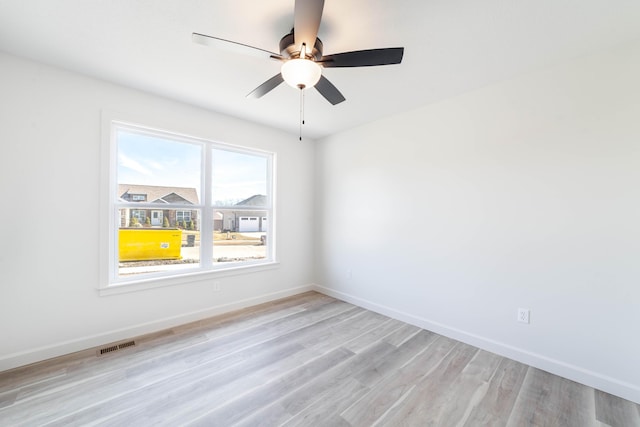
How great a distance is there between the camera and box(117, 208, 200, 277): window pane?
2681 mm

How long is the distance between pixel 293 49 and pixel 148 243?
8.26 ft

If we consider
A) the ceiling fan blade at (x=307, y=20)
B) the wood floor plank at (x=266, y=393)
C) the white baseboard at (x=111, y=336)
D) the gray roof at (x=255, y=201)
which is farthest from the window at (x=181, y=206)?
the ceiling fan blade at (x=307, y=20)

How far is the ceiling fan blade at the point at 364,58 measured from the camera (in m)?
1.50

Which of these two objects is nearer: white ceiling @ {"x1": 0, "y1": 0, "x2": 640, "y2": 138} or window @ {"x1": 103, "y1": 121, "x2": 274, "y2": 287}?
white ceiling @ {"x1": 0, "y1": 0, "x2": 640, "y2": 138}

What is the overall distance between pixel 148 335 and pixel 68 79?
256 cm

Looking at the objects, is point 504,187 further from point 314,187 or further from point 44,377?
point 44,377

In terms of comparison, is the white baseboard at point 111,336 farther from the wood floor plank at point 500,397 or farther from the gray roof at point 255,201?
the wood floor plank at point 500,397

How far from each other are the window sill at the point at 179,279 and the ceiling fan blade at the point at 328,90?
97.0 inches

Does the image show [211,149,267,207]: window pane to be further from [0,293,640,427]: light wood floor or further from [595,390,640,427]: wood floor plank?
[595,390,640,427]: wood floor plank

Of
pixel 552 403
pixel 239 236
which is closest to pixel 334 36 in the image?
pixel 239 236

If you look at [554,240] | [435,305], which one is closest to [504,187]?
[554,240]

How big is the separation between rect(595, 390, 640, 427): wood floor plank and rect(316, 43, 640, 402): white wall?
8 cm

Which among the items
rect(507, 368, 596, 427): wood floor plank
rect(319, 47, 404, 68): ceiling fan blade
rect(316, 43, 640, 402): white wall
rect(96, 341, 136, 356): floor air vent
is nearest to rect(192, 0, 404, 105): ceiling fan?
rect(319, 47, 404, 68): ceiling fan blade

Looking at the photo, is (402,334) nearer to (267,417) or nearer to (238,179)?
(267,417)
